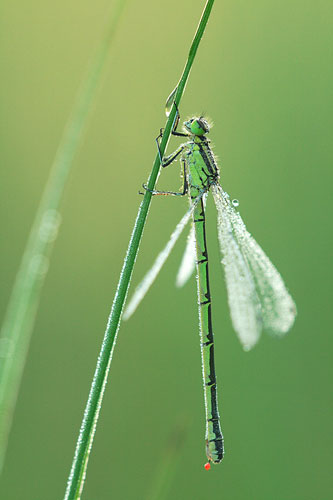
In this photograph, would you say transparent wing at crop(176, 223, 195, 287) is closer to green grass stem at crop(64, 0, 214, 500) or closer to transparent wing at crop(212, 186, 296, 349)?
transparent wing at crop(212, 186, 296, 349)

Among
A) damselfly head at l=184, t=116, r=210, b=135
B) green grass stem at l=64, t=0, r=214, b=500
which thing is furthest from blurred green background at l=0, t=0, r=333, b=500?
green grass stem at l=64, t=0, r=214, b=500

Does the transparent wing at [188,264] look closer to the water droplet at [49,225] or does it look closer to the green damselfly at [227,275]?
the green damselfly at [227,275]

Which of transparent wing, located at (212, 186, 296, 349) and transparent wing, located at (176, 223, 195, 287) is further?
transparent wing, located at (176, 223, 195, 287)

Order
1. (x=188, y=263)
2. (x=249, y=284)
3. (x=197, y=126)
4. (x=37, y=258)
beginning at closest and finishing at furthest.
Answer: (x=37, y=258)
(x=197, y=126)
(x=249, y=284)
(x=188, y=263)

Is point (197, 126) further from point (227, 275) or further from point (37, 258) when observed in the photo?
point (37, 258)

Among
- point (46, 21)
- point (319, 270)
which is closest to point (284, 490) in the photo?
point (319, 270)

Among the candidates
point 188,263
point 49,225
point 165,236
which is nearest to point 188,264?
point 188,263

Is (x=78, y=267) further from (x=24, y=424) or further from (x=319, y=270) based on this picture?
(x=319, y=270)
